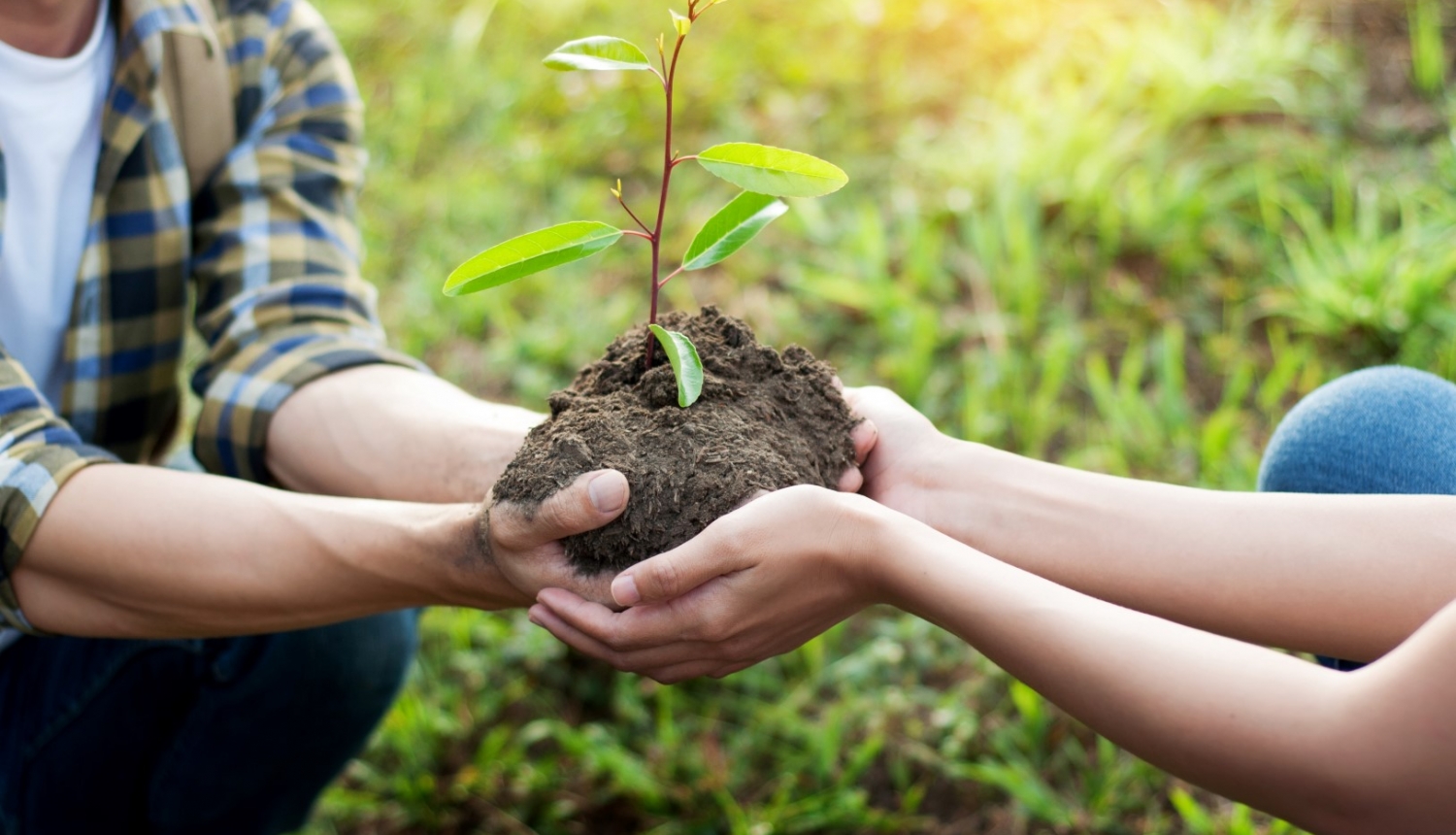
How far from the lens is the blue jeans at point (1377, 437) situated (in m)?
1.56

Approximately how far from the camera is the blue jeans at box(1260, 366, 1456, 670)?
1563mm

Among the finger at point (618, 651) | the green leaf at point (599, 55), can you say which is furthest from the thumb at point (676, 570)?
the green leaf at point (599, 55)

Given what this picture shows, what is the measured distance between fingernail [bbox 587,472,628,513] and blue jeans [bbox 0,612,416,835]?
0.75 meters

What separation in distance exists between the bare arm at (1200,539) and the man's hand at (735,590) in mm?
304

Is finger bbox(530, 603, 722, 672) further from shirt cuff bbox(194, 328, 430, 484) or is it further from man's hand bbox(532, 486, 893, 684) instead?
shirt cuff bbox(194, 328, 430, 484)

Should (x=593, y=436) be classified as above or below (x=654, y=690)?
above

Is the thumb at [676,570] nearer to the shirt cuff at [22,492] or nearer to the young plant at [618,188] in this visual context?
the young plant at [618,188]

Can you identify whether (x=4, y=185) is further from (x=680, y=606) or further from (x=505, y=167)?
(x=505, y=167)

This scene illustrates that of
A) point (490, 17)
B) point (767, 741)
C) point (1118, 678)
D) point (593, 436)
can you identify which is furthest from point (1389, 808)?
point (490, 17)

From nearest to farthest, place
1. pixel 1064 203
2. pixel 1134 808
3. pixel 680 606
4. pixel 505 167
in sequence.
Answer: pixel 680 606
pixel 1134 808
pixel 1064 203
pixel 505 167

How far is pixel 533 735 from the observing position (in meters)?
2.35

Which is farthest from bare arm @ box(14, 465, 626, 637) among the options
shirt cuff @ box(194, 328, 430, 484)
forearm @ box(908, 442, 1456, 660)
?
forearm @ box(908, 442, 1456, 660)

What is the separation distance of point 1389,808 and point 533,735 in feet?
5.51

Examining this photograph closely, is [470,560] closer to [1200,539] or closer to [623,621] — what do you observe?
[623,621]
